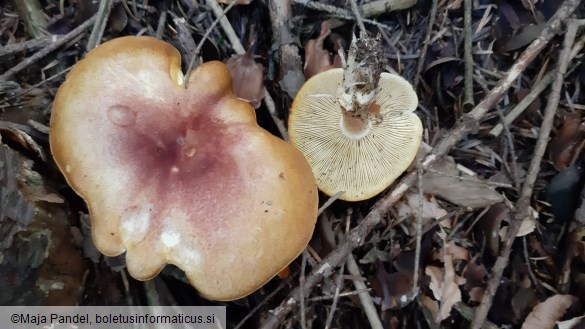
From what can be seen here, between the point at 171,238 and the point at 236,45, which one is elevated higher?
the point at 236,45

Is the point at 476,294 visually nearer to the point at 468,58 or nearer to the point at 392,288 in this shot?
the point at 392,288

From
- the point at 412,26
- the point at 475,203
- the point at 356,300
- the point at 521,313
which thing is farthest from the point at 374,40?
the point at 521,313

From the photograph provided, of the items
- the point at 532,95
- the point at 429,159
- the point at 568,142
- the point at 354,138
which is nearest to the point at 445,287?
the point at 429,159

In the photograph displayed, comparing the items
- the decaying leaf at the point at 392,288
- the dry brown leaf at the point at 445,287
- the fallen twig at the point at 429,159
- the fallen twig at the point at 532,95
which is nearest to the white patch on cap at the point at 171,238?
the fallen twig at the point at 429,159

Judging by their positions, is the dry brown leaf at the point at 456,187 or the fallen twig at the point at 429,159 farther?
the dry brown leaf at the point at 456,187

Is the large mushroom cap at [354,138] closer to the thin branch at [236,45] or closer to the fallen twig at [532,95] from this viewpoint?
the thin branch at [236,45]

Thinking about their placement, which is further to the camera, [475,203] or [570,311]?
[475,203]

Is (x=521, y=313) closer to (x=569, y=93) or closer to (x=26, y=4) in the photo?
(x=569, y=93)
